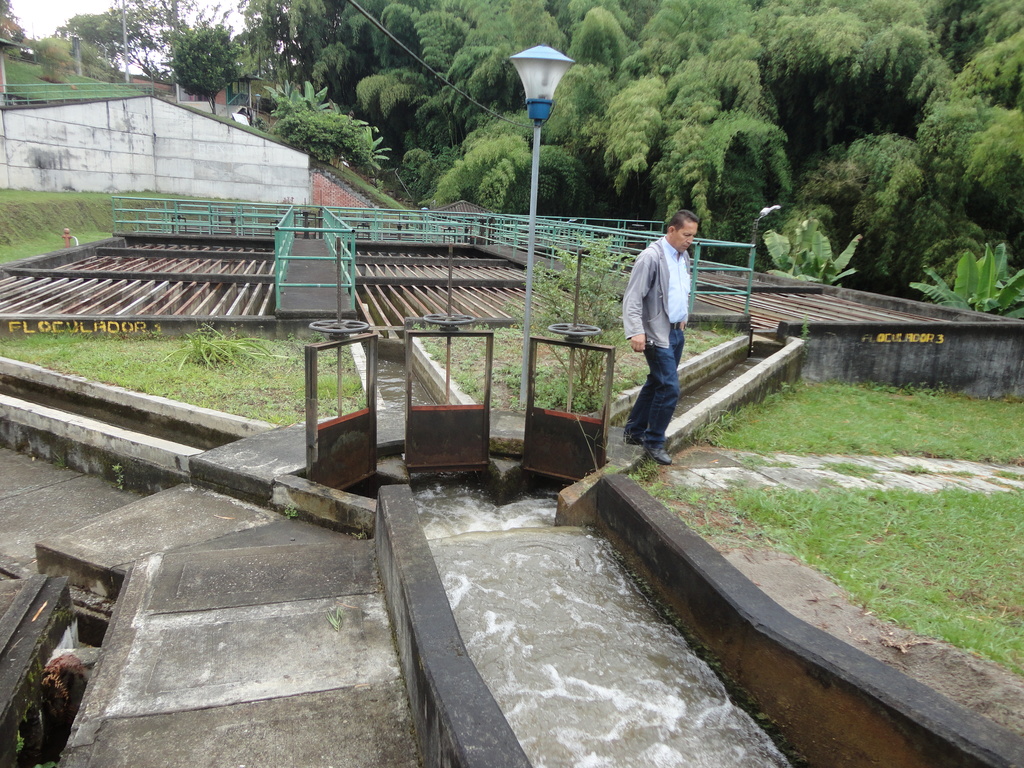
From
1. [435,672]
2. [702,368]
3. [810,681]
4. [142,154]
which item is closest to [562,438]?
[810,681]

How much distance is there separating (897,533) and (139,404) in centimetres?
545

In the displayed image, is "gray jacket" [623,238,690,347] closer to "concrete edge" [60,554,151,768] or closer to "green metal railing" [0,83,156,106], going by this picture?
"concrete edge" [60,554,151,768]

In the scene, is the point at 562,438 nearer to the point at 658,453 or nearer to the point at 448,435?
the point at 658,453

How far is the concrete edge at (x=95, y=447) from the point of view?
4.84 metres

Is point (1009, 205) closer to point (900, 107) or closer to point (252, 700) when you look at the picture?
point (900, 107)

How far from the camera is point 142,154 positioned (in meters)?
27.1

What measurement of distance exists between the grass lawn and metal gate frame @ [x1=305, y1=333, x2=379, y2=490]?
185 cm

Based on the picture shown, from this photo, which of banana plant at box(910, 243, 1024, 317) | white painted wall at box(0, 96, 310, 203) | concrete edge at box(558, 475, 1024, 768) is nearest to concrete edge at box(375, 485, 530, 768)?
concrete edge at box(558, 475, 1024, 768)

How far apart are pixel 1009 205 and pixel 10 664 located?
→ 63.1 feet

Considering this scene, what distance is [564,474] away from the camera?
4.92 m

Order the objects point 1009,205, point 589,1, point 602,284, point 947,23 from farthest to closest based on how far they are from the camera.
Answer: point 589,1 → point 947,23 → point 1009,205 → point 602,284

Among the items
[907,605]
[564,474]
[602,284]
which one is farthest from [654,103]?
[907,605]

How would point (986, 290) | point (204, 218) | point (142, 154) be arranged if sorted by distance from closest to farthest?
1. point (986, 290)
2. point (204, 218)
3. point (142, 154)

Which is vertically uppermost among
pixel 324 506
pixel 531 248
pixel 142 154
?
pixel 142 154
